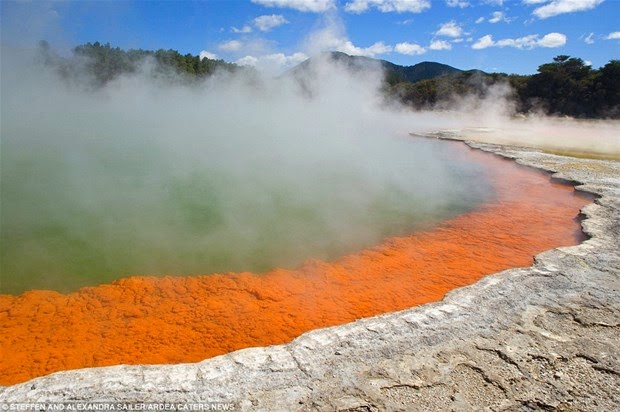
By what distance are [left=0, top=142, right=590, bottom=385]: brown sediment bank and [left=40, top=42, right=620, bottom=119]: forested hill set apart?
804 inches

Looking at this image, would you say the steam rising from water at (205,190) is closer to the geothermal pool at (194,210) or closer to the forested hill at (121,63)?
the geothermal pool at (194,210)

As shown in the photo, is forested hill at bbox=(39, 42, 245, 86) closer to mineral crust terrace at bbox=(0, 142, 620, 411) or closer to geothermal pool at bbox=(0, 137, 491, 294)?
geothermal pool at bbox=(0, 137, 491, 294)

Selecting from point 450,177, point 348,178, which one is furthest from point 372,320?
point 450,177

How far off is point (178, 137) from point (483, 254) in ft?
30.7

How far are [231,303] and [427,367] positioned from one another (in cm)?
157

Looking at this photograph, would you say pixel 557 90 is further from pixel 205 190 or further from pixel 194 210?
pixel 194 210

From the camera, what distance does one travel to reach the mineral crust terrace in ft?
6.11

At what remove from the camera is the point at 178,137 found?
11156 millimetres

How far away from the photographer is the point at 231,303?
3061 mm

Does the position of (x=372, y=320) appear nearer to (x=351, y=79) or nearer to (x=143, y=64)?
(x=351, y=79)

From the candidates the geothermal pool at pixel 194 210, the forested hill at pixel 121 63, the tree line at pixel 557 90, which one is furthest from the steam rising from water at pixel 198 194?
the tree line at pixel 557 90

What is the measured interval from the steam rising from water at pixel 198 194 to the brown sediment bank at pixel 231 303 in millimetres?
303

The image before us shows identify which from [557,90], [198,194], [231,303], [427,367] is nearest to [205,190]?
[198,194]

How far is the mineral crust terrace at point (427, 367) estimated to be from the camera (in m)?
1.86
